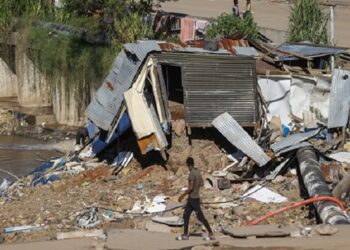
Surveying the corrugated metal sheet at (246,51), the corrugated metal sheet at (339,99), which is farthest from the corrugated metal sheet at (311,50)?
the corrugated metal sheet at (339,99)

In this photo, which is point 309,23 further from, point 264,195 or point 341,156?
point 264,195

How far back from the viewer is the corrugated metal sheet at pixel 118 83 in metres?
17.8

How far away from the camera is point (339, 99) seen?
59.1ft

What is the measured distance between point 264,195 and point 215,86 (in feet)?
9.95

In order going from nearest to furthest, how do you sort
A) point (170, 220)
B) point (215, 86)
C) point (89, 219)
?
point (170, 220)
point (89, 219)
point (215, 86)

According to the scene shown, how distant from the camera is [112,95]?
18.4 meters

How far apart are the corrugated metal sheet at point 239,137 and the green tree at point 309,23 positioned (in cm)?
657

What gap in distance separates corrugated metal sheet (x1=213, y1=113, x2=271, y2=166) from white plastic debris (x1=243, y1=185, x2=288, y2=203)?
0.63 meters

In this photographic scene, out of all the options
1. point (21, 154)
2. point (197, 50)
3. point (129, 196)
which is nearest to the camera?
A: point (129, 196)

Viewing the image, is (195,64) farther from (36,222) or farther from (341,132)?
(36,222)

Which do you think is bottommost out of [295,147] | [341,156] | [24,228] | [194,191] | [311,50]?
[24,228]

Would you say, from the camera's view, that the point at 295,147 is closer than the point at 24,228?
No

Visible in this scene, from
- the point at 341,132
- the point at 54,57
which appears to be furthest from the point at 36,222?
the point at 54,57

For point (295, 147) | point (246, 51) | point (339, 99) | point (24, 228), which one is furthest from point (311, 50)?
point (24, 228)
